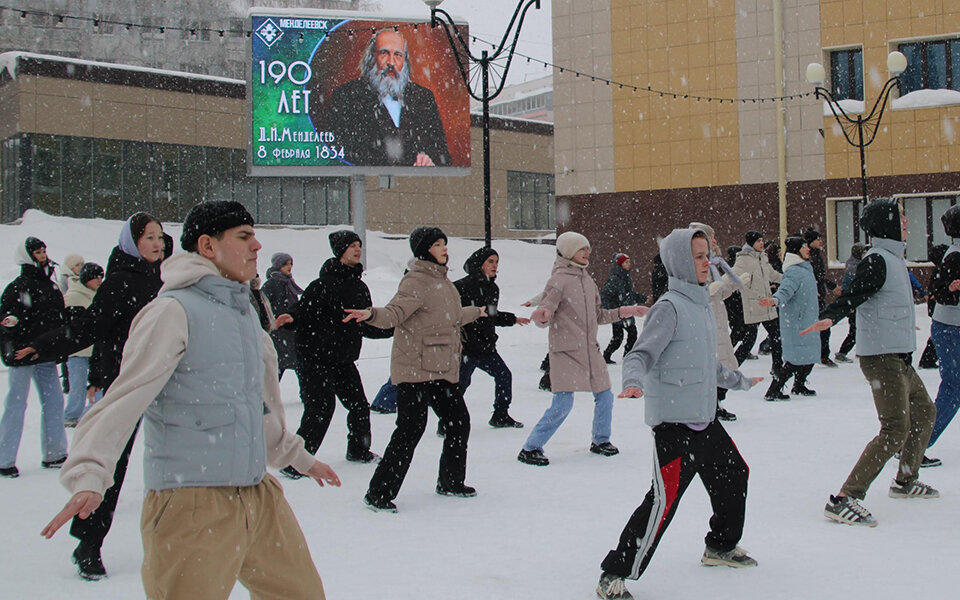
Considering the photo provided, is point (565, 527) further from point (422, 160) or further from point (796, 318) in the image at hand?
point (422, 160)

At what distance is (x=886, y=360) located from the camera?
5602 millimetres

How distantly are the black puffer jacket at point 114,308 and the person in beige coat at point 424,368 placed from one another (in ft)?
4.26

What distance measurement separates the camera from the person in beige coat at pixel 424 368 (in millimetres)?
6043

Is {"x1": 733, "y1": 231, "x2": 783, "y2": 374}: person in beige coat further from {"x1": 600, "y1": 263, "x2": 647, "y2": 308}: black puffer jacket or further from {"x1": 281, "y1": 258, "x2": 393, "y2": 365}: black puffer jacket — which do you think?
{"x1": 281, "y1": 258, "x2": 393, "y2": 365}: black puffer jacket

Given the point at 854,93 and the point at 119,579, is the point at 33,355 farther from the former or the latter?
the point at 854,93

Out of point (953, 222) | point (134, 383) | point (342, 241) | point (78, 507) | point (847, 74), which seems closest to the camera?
point (78, 507)

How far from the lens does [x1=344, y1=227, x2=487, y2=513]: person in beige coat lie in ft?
19.8

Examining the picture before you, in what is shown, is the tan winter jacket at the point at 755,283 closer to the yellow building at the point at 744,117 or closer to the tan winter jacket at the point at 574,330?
the tan winter jacket at the point at 574,330

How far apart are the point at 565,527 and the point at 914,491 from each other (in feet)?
7.39

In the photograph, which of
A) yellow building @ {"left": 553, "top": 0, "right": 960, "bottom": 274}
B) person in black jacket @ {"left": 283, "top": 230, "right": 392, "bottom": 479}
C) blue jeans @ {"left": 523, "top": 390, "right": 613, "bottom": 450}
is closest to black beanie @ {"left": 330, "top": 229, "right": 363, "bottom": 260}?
person in black jacket @ {"left": 283, "top": 230, "right": 392, "bottom": 479}

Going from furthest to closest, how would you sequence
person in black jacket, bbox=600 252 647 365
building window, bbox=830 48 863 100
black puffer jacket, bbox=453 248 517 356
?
1. building window, bbox=830 48 863 100
2. person in black jacket, bbox=600 252 647 365
3. black puffer jacket, bbox=453 248 517 356

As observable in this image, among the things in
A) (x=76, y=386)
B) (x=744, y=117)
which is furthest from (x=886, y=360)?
(x=744, y=117)

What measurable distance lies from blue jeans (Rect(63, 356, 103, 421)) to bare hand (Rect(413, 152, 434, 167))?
57.4 feet

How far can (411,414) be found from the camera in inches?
239
